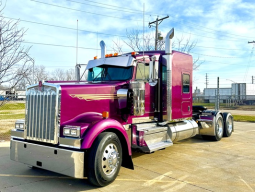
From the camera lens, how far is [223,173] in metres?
5.20

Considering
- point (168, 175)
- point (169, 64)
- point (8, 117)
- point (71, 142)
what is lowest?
point (168, 175)

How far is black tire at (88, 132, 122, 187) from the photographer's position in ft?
13.5

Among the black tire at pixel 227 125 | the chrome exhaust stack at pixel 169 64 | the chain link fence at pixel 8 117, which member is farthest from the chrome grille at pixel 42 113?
the black tire at pixel 227 125

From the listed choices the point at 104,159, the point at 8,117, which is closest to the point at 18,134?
the point at 104,159

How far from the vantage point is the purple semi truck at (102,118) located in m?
4.14

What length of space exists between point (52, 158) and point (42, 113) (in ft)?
2.82

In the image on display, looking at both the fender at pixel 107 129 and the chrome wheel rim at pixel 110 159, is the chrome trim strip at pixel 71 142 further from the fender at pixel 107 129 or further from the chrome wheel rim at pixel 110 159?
the chrome wheel rim at pixel 110 159

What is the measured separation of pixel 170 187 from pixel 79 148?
5.85ft

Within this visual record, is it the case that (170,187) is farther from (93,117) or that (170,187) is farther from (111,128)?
(93,117)

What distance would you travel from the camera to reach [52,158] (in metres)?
4.17

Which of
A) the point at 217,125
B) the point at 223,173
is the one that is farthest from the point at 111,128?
the point at 217,125

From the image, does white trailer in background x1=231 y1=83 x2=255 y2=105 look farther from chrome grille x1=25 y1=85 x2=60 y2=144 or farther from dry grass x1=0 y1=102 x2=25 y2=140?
chrome grille x1=25 y1=85 x2=60 y2=144

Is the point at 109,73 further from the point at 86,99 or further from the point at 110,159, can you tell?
the point at 110,159

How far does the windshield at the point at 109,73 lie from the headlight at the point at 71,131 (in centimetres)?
205
